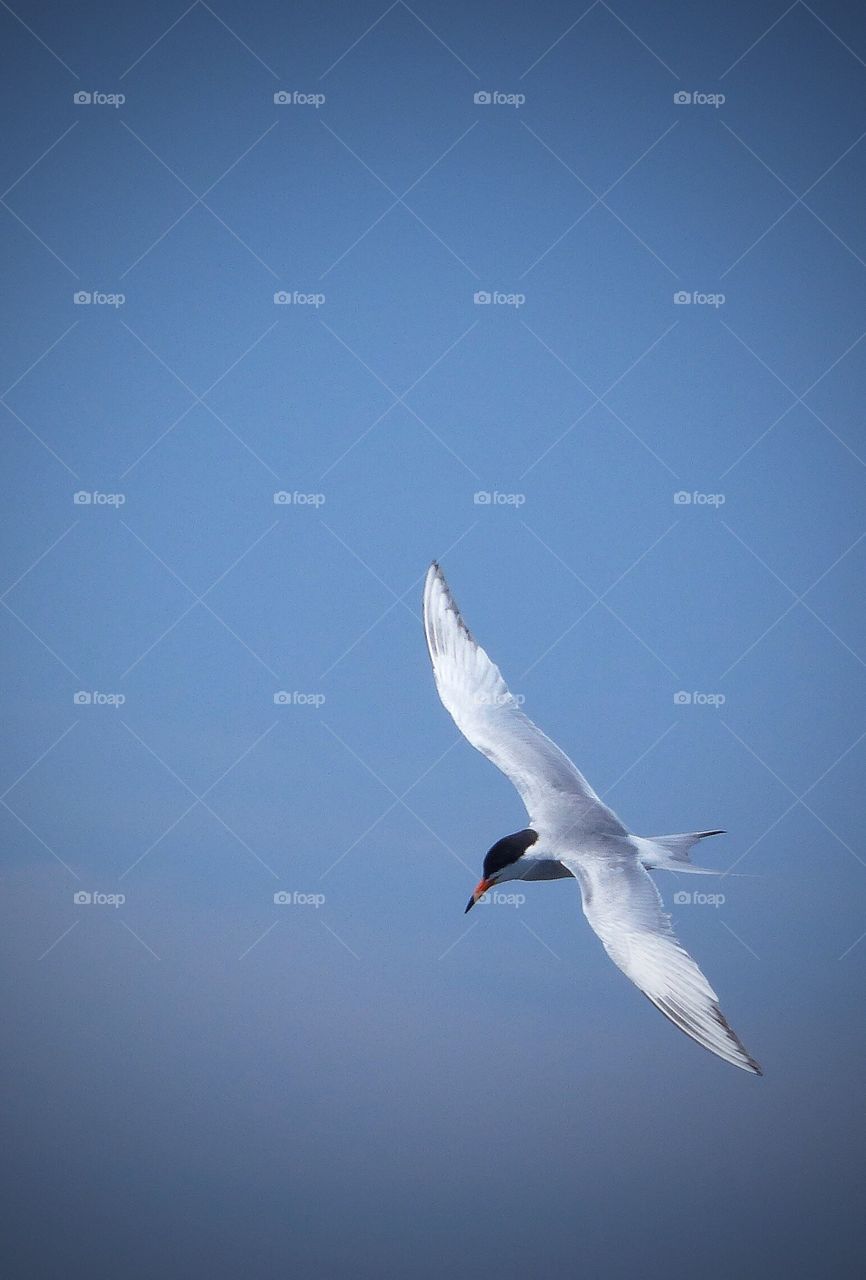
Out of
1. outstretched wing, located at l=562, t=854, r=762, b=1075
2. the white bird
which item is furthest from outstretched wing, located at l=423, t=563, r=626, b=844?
outstretched wing, located at l=562, t=854, r=762, b=1075

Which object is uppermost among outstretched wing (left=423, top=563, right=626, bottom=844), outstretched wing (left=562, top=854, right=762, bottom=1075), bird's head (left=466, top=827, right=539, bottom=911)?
outstretched wing (left=423, top=563, right=626, bottom=844)

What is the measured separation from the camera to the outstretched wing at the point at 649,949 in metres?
4.72

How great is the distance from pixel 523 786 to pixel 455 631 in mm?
1137

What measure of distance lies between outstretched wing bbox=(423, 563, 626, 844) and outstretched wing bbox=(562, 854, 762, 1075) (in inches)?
31.0

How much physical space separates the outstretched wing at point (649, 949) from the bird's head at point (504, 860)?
29 cm

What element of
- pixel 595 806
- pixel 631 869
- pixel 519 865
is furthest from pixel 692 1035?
pixel 595 806

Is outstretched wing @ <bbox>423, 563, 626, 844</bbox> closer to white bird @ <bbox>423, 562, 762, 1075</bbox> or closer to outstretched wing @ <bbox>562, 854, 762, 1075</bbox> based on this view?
white bird @ <bbox>423, 562, 762, 1075</bbox>

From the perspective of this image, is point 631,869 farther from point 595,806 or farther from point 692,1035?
point 692,1035

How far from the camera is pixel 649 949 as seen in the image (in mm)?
5273

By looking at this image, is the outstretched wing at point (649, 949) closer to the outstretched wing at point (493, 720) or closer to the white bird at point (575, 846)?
the white bird at point (575, 846)

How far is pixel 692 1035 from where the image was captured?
15.4 feet

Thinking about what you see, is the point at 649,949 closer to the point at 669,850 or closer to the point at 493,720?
the point at 669,850

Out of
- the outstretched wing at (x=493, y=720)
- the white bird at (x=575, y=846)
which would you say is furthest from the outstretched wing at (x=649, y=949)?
the outstretched wing at (x=493, y=720)

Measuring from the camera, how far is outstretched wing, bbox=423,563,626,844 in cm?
676
